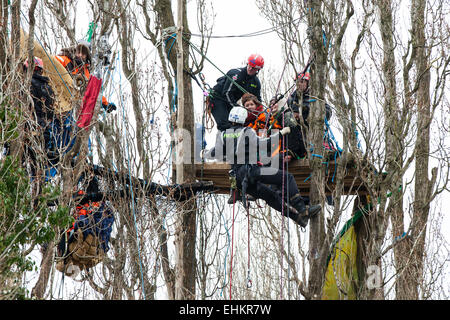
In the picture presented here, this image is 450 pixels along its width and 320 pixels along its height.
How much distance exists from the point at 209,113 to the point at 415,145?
3.45 meters

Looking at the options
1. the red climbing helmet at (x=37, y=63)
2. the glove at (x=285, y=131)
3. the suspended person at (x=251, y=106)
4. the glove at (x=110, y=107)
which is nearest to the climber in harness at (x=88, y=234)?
the glove at (x=110, y=107)

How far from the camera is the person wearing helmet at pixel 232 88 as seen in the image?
1163 centimetres

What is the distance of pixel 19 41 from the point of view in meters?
10.4

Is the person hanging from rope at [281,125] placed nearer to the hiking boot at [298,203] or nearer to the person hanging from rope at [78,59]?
the hiking boot at [298,203]

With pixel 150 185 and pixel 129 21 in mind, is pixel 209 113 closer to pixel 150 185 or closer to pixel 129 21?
pixel 150 185

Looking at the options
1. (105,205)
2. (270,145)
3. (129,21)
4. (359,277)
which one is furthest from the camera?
(129,21)

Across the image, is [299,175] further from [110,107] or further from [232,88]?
[110,107]

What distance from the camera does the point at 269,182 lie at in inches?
439

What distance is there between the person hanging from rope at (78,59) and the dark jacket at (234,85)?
1.74 m

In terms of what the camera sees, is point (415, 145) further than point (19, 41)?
Yes

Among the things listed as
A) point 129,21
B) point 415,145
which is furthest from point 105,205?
point 415,145

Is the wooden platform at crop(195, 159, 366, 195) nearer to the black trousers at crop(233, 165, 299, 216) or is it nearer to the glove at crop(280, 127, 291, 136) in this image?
the black trousers at crop(233, 165, 299, 216)

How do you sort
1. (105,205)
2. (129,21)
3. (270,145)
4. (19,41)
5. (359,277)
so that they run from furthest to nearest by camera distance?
(129,21)
(359,277)
(105,205)
(270,145)
(19,41)

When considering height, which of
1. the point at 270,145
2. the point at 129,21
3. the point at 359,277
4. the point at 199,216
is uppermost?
the point at 129,21
